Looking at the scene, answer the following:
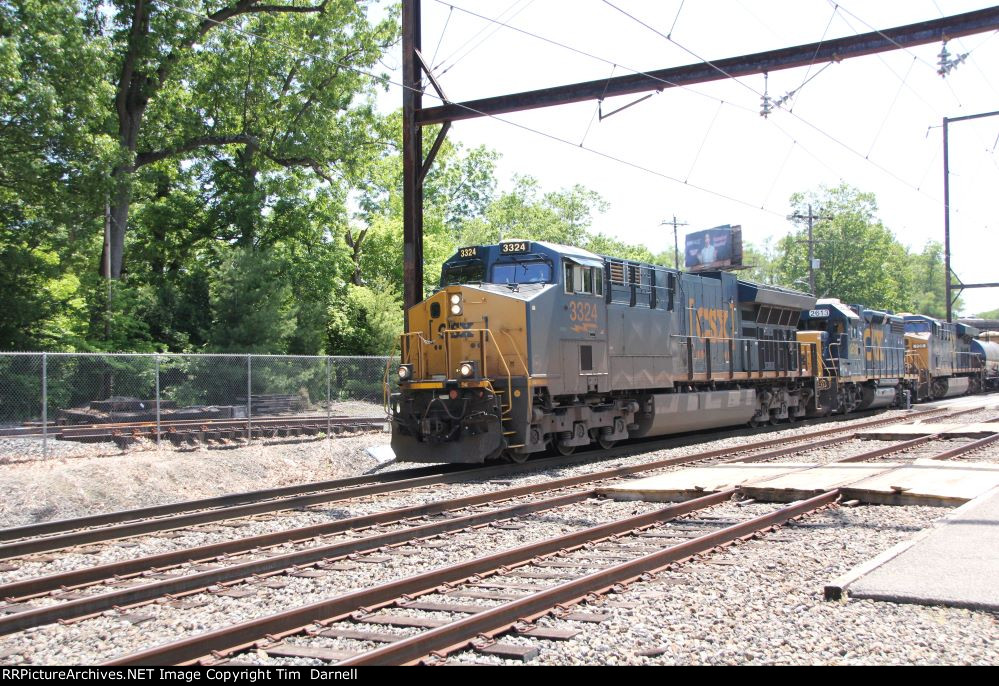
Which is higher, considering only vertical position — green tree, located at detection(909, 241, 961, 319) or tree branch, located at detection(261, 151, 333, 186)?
green tree, located at detection(909, 241, 961, 319)

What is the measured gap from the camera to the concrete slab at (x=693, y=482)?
10.3 m

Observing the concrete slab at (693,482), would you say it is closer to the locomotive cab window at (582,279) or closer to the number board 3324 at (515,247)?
the locomotive cab window at (582,279)

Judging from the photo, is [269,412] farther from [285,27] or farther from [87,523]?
[285,27]

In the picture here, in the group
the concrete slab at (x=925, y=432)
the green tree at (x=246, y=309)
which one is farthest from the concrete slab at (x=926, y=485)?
the green tree at (x=246, y=309)

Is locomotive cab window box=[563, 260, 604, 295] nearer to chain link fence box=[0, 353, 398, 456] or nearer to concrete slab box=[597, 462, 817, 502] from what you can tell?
chain link fence box=[0, 353, 398, 456]

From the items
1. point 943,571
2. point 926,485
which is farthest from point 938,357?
point 943,571

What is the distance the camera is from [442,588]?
6.18 m

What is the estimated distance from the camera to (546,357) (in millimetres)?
13375

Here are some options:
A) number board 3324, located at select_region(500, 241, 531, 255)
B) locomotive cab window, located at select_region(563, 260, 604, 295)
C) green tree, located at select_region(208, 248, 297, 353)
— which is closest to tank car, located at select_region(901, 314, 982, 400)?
locomotive cab window, located at select_region(563, 260, 604, 295)

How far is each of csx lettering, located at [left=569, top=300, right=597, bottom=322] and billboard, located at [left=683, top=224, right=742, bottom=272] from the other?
136 feet

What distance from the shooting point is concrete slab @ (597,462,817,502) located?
10.3 m

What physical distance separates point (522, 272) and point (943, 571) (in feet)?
30.0

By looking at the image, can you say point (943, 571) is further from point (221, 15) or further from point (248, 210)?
point (221, 15)
